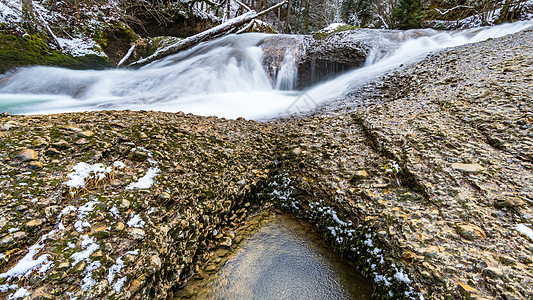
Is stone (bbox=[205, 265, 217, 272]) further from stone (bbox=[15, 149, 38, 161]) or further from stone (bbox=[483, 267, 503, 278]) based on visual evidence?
stone (bbox=[483, 267, 503, 278])

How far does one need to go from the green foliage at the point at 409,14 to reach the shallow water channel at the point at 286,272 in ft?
48.1

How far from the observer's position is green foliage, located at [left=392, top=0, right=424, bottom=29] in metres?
11.6

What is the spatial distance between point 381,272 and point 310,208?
2.91 ft

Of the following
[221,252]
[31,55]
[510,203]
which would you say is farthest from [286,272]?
[31,55]

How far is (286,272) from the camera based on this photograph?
189 cm

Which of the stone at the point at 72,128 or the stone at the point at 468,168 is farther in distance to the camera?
the stone at the point at 72,128

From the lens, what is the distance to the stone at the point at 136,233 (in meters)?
1.52

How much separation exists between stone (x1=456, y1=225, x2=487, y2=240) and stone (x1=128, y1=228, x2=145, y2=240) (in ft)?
7.73

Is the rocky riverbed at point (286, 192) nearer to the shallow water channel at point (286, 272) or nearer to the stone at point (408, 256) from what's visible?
the stone at point (408, 256)

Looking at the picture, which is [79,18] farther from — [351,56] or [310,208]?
[310,208]

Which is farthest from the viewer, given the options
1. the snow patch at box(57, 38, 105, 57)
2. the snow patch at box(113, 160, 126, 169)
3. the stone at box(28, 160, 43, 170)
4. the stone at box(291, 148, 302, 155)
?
the snow patch at box(57, 38, 105, 57)

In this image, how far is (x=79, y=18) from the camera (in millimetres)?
8219

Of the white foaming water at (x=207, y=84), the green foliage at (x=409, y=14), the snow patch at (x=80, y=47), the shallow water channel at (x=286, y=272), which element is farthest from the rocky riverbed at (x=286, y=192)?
the green foliage at (x=409, y=14)

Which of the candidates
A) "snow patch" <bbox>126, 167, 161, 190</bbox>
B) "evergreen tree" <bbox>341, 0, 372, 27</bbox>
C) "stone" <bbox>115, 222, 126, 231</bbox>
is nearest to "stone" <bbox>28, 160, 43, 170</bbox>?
"snow patch" <bbox>126, 167, 161, 190</bbox>
